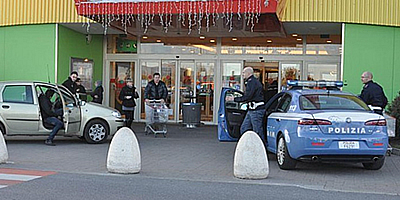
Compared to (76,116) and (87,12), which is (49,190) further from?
(87,12)

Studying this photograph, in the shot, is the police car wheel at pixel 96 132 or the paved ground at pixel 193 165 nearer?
the paved ground at pixel 193 165

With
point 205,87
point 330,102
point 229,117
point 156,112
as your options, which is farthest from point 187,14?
point 330,102

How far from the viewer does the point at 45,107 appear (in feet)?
44.0

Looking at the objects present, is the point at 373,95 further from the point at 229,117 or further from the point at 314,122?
the point at 314,122

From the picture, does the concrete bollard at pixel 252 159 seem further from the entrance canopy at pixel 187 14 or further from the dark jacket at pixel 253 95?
the entrance canopy at pixel 187 14

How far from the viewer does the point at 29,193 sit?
7.71 m

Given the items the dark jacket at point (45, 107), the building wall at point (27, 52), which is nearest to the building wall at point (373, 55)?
the dark jacket at point (45, 107)

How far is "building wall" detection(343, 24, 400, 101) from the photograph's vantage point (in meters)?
16.2

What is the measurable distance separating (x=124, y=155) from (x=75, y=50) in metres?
10.6

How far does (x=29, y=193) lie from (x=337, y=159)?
5.16 m

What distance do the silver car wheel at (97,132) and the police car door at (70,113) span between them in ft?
1.16

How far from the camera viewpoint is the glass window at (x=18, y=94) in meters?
13.5

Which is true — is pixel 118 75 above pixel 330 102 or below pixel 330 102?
above

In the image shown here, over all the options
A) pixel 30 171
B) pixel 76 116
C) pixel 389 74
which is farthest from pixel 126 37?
pixel 30 171
